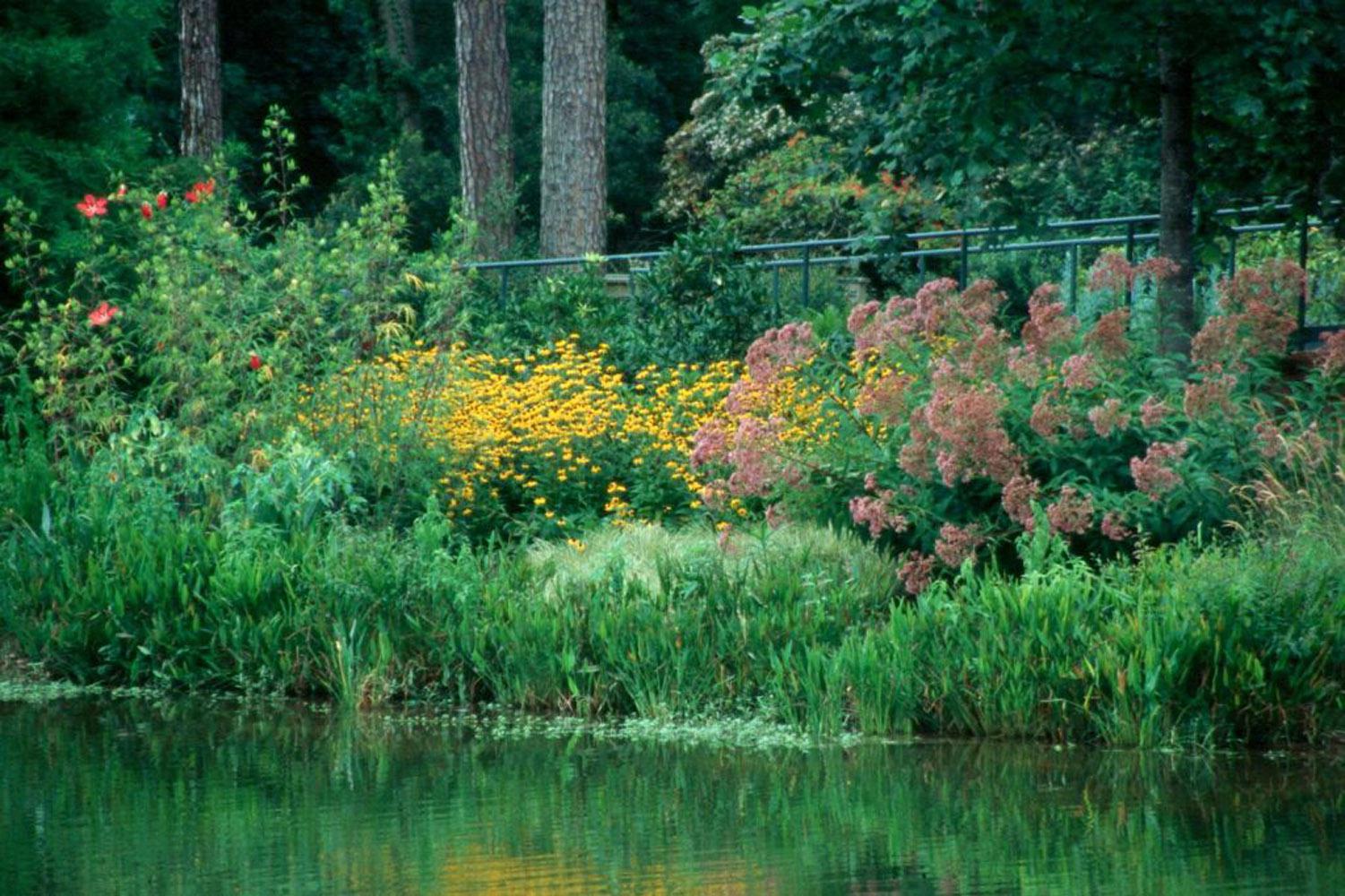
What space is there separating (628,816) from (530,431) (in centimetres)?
656

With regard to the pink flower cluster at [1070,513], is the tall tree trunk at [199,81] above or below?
above

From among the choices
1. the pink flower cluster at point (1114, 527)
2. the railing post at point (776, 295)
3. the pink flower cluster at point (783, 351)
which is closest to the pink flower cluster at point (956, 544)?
the pink flower cluster at point (1114, 527)

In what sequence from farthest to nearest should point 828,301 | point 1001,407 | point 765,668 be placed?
point 828,301
point 1001,407
point 765,668

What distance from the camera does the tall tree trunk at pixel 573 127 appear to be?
19766mm

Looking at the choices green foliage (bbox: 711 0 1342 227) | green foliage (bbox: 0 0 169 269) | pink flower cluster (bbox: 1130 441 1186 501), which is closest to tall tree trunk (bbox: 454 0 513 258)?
green foliage (bbox: 0 0 169 269)

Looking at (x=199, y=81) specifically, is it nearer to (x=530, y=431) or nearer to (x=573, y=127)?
(x=573, y=127)

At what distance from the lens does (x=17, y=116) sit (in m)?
15.2

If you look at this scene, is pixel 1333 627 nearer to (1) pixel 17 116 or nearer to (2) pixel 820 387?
(2) pixel 820 387

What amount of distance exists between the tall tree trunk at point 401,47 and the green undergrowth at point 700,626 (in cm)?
2453

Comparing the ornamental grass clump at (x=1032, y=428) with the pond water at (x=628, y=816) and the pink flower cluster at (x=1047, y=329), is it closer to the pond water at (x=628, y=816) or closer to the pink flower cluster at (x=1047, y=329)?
the pink flower cluster at (x=1047, y=329)

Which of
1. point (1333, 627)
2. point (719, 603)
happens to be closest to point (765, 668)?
point (719, 603)

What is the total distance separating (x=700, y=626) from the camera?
29.7 ft

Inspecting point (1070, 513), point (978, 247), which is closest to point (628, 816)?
point (1070, 513)

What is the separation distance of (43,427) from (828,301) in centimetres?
716
